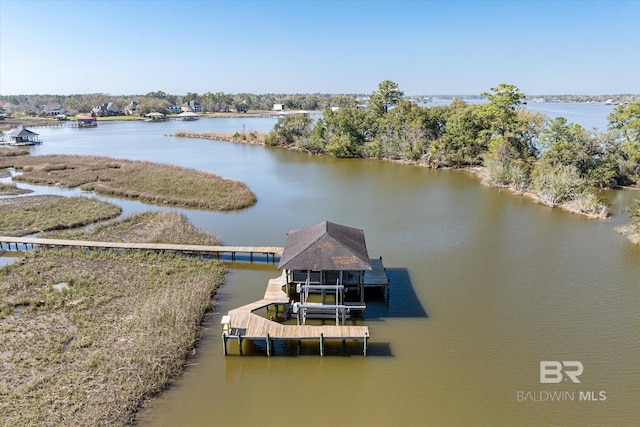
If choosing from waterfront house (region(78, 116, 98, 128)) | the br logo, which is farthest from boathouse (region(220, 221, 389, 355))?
waterfront house (region(78, 116, 98, 128))

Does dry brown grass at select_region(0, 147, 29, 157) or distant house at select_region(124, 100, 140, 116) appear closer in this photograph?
dry brown grass at select_region(0, 147, 29, 157)

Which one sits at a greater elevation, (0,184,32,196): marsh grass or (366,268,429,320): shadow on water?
(0,184,32,196): marsh grass

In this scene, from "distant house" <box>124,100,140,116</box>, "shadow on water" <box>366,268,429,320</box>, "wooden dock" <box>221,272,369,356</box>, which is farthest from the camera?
"distant house" <box>124,100,140,116</box>

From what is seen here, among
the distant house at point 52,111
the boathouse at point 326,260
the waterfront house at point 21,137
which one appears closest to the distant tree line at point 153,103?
the distant house at point 52,111

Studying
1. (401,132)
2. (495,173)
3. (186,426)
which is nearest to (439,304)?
(186,426)

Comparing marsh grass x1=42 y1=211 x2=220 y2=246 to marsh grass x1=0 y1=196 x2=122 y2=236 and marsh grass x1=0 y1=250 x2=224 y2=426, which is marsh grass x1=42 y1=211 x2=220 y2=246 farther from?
marsh grass x1=0 y1=250 x2=224 y2=426

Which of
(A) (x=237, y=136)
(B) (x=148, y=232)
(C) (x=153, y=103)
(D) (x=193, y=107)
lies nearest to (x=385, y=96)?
(A) (x=237, y=136)

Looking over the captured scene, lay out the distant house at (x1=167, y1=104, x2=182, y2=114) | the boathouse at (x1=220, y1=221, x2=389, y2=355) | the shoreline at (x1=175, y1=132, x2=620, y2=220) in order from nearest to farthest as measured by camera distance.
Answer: the boathouse at (x1=220, y1=221, x2=389, y2=355) → the shoreline at (x1=175, y1=132, x2=620, y2=220) → the distant house at (x1=167, y1=104, x2=182, y2=114)
